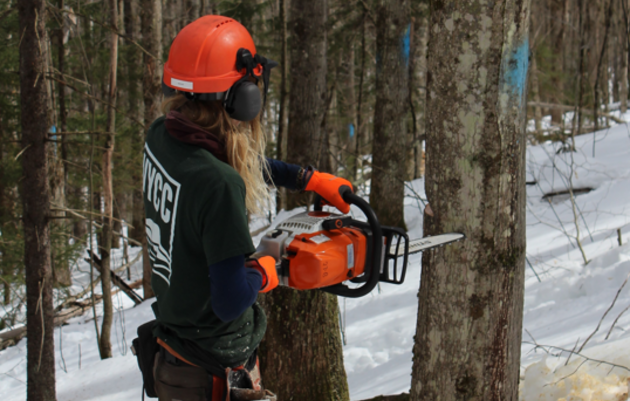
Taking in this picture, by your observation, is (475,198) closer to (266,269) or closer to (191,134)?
(266,269)

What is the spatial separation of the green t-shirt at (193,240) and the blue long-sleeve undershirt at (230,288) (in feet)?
0.13

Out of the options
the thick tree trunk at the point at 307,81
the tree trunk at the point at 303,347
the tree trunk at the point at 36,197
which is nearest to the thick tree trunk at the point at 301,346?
the tree trunk at the point at 303,347

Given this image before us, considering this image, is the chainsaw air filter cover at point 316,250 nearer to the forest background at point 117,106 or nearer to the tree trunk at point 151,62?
the forest background at point 117,106

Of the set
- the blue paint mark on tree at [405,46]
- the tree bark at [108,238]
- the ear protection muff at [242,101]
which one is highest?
the blue paint mark on tree at [405,46]

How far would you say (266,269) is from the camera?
1.80 m

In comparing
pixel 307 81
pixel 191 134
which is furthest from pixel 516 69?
pixel 307 81

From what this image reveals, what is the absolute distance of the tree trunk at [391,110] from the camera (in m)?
7.21

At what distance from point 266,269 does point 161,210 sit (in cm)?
44

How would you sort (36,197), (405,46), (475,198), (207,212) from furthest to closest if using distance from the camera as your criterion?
(405,46) < (36,197) < (475,198) < (207,212)

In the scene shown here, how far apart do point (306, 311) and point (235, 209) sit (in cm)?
170

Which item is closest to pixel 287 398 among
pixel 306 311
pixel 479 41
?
pixel 306 311

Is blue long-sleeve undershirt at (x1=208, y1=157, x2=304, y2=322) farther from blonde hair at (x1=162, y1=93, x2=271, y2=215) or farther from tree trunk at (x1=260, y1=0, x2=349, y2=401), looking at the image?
tree trunk at (x1=260, y1=0, x2=349, y2=401)

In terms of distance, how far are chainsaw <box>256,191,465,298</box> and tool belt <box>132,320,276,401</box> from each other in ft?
1.36

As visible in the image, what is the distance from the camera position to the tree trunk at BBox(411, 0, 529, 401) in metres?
A: 1.90
